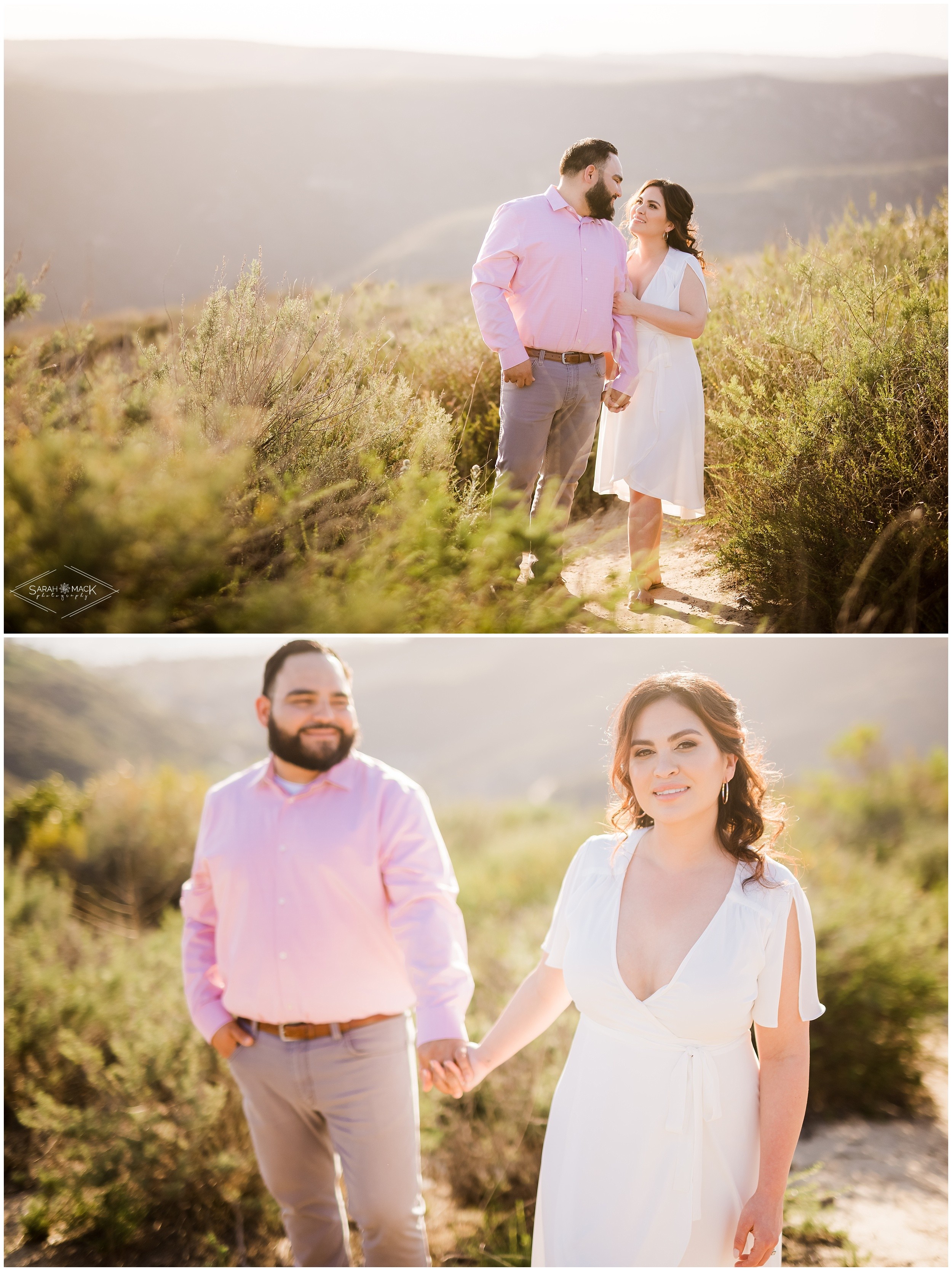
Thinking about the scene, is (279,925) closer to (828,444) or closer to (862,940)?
(828,444)

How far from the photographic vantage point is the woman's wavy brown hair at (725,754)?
2.07 m

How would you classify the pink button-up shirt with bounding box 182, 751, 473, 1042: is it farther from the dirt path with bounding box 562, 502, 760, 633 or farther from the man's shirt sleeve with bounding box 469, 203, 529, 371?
the man's shirt sleeve with bounding box 469, 203, 529, 371

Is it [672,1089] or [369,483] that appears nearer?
[672,1089]

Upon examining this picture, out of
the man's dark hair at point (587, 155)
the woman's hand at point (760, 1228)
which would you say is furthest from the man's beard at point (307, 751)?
the man's dark hair at point (587, 155)

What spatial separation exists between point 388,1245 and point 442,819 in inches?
127

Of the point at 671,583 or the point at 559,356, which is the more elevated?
the point at 559,356

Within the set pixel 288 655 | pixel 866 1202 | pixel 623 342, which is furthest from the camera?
pixel 623 342

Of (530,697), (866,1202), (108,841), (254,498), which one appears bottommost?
(866,1202)

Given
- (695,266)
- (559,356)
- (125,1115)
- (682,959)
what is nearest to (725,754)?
(682,959)

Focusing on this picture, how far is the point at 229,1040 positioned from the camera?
226cm

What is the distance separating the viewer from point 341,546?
10.3 feet

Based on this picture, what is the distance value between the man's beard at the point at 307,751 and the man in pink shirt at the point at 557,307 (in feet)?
4.94

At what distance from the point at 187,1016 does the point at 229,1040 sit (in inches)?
47.1

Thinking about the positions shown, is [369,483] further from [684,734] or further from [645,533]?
[684,734]
